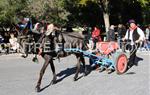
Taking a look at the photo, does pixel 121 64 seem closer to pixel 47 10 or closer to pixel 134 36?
pixel 134 36

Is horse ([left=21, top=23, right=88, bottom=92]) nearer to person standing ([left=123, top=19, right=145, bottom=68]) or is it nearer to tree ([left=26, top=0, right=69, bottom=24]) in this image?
person standing ([left=123, top=19, right=145, bottom=68])

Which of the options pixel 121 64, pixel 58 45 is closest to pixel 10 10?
pixel 121 64

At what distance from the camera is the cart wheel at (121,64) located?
45.9 feet

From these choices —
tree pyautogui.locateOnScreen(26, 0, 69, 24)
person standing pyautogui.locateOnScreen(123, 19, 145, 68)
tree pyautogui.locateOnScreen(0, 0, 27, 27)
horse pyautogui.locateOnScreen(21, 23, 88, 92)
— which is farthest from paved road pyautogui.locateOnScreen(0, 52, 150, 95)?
tree pyautogui.locateOnScreen(26, 0, 69, 24)

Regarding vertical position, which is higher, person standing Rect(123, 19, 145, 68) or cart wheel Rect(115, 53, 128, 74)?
person standing Rect(123, 19, 145, 68)

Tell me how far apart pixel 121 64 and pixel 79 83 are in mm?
1970

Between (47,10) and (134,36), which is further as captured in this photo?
(47,10)

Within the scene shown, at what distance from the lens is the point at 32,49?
40.2 feet

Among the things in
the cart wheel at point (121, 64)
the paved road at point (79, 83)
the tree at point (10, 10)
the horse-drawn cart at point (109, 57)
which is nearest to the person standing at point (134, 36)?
the paved road at point (79, 83)

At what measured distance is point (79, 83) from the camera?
41.9 ft

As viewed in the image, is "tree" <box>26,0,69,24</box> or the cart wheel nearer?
the cart wheel

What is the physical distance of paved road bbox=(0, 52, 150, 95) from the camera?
1149 cm

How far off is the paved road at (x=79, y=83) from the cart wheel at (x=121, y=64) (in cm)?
19

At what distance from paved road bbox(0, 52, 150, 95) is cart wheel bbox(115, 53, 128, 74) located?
190 millimetres
